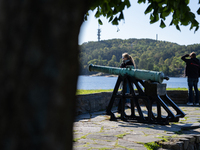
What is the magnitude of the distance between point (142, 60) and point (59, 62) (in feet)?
250

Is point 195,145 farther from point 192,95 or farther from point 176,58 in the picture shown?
point 176,58

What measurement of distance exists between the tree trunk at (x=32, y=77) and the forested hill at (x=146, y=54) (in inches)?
2480

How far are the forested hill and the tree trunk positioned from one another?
63.0m

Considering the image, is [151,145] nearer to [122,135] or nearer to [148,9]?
[122,135]

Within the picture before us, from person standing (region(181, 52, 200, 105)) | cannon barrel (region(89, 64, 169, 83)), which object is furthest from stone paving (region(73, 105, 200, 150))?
person standing (region(181, 52, 200, 105))

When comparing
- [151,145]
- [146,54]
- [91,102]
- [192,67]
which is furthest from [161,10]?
[146,54]

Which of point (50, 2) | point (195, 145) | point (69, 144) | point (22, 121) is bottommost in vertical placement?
point (195, 145)

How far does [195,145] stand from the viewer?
499 centimetres

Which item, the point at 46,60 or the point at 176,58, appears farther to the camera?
the point at 176,58

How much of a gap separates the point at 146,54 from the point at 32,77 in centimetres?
8635

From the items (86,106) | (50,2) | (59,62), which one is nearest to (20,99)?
(59,62)

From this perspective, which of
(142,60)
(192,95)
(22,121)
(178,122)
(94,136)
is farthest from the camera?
(142,60)

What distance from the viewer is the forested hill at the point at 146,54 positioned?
238 ft

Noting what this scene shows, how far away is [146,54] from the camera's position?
85.9 meters
